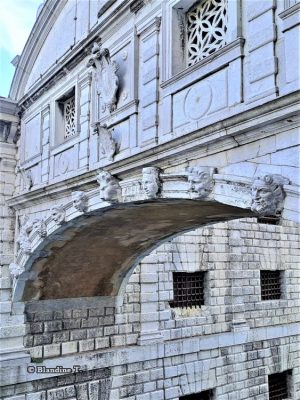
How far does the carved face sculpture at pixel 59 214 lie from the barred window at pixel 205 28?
2682mm

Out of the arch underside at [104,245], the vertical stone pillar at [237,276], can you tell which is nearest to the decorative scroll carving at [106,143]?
the arch underside at [104,245]

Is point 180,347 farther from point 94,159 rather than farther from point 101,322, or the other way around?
point 94,159

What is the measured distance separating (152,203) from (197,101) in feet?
4.35

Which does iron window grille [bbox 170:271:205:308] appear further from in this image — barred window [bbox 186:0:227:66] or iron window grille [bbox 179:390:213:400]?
barred window [bbox 186:0:227:66]

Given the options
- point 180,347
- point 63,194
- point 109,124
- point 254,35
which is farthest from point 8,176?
point 254,35

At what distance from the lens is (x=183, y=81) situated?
15.9 ft

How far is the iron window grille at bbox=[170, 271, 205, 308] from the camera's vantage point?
909 cm

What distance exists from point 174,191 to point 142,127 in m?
1.02

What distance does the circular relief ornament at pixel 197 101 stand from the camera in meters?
4.51

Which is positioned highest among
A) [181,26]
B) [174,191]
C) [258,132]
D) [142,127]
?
[181,26]

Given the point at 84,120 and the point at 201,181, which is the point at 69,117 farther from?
the point at 201,181

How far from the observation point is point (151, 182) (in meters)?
4.86

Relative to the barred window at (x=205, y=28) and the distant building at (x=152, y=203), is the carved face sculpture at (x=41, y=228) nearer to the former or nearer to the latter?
the distant building at (x=152, y=203)

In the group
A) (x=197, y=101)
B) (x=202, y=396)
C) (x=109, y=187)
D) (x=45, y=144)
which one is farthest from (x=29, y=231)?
(x=202, y=396)
